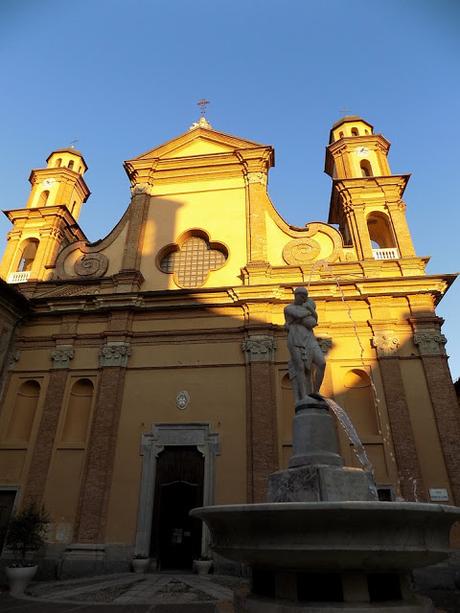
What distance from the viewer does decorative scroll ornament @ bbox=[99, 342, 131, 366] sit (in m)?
13.3

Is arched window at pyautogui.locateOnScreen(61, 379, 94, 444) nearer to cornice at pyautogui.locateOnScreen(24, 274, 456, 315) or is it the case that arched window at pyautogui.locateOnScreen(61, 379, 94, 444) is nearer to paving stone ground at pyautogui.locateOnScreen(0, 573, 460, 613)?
cornice at pyautogui.locateOnScreen(24, 274, 456, 315)

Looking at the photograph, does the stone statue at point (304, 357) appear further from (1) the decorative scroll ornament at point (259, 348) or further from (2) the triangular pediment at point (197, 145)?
(2) the triangular pediment at point (197, 145)

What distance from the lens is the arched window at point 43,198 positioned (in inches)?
744

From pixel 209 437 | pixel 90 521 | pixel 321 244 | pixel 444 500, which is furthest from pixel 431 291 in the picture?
pixel 90 521

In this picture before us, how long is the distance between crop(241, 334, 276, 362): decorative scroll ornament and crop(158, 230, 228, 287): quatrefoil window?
3.32 m

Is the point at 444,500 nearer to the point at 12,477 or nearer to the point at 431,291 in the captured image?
the point at 431,291

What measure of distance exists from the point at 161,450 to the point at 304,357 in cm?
732

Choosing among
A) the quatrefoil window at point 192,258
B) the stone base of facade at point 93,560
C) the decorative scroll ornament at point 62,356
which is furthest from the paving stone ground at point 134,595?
the quatrefoil window at point 192,258

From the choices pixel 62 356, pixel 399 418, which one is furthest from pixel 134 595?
pixel 62 356

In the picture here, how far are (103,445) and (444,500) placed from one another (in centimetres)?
940

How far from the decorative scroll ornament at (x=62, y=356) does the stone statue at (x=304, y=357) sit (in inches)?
376

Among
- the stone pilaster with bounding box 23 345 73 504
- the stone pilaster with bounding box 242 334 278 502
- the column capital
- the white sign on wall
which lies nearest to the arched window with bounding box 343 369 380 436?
the column capital

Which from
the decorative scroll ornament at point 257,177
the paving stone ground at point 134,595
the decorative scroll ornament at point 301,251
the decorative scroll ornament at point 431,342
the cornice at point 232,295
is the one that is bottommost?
the paving stone ground at point 134,595

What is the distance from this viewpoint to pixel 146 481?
1173cm
